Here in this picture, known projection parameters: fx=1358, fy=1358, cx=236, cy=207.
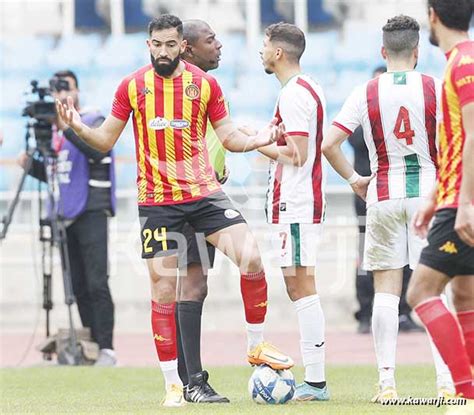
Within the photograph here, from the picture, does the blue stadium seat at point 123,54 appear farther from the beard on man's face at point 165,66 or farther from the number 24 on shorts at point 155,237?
the number 24 on shorts at point 155,237

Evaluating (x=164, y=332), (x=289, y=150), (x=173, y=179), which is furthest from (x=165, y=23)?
(x=164, y=332)

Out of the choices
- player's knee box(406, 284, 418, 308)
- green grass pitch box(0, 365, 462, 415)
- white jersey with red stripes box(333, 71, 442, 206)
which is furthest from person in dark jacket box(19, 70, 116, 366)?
player's knee box(406, 284, 418, 308)

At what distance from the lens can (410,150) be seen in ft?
26.9

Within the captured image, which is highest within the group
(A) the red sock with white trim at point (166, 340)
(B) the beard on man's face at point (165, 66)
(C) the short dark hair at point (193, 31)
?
(C) the short dark hair at point (193, 31)

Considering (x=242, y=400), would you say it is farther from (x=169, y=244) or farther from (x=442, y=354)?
(x=442, y=354)

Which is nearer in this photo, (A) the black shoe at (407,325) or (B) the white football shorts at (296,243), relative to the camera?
(B) the white football shorts at (296,243)

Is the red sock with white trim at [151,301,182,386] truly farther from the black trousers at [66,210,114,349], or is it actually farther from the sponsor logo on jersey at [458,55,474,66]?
the black trousers at [66,210,114,349]

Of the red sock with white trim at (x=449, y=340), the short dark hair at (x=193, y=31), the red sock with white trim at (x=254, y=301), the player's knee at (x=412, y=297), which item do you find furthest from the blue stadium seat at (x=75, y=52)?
the red sock with white trim at (x=449, y=340)

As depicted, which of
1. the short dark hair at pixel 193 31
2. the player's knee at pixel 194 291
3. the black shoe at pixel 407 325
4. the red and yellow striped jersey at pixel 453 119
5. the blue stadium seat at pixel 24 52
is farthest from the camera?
the blue stadium seat at pixel 24 52

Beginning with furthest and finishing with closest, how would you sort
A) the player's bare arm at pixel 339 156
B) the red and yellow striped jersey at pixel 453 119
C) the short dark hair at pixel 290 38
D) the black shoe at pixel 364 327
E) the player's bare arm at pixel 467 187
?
the black shoe at pixel 364 327 < the short dark hair at pixel 290 38 < the player's bare arm at pixel 339 156 < the red and yellow striped jersey at pixel 453 119 < the player's bare arm at pixel 467 187

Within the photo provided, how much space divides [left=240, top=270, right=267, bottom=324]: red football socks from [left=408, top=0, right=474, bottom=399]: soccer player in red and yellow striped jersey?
1.93 meters

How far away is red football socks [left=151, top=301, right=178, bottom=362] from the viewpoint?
8.30 meters

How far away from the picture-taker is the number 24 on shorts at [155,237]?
8297 mm

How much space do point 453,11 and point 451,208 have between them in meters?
0.94
